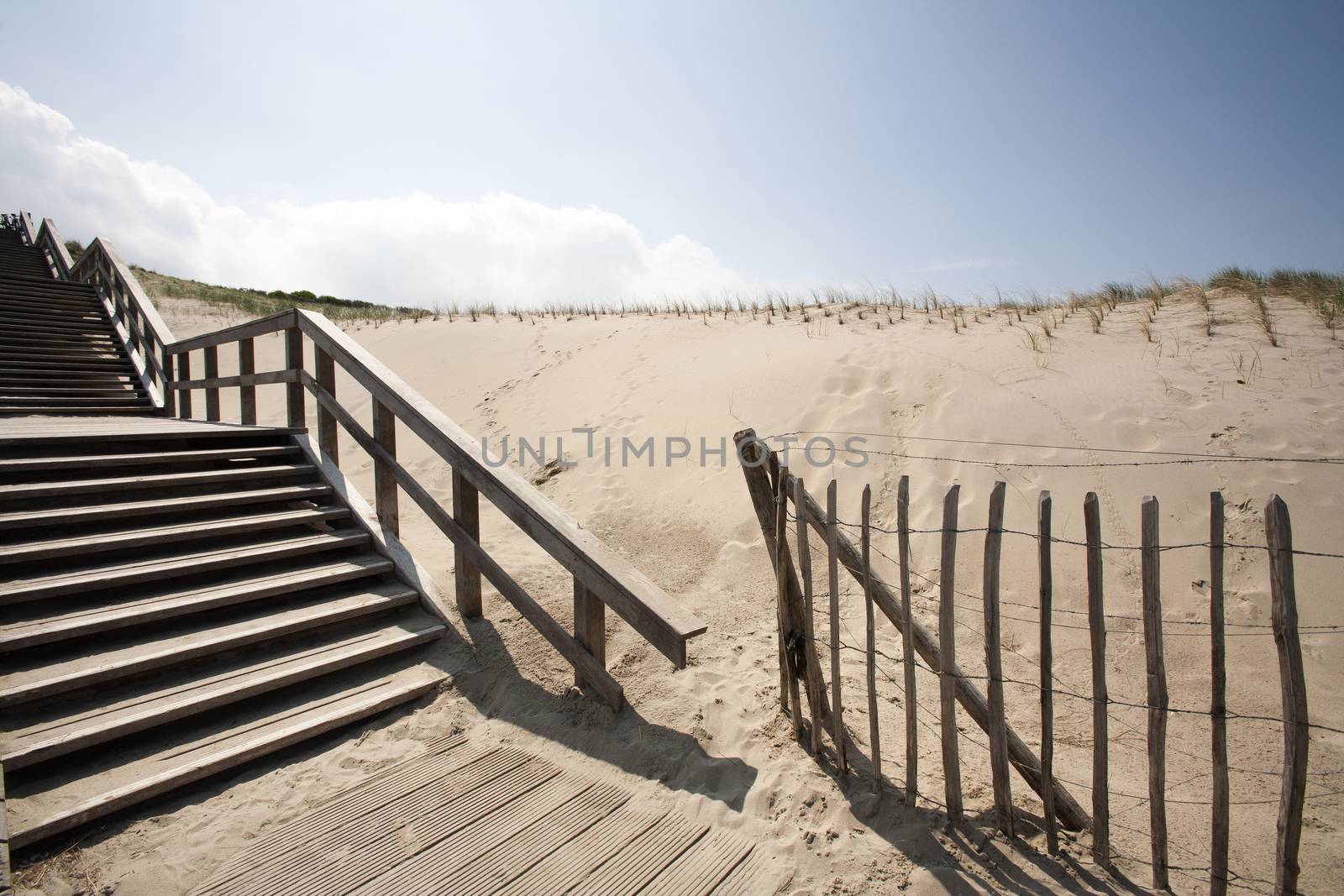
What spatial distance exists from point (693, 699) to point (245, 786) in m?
1.91

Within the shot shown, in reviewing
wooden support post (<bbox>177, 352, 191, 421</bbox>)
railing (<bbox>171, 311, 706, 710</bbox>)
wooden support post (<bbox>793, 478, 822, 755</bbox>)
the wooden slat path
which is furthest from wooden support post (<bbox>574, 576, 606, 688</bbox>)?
wooden support post (<bbox>177, 352, 191, 421</bbox>)

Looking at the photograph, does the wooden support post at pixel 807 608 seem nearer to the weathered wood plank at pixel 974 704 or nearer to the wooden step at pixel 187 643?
the weathered wood plank at pixel 974 704

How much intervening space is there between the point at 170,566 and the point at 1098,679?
4143 millimetres

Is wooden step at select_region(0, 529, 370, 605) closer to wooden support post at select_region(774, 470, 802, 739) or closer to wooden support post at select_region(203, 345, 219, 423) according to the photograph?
wooden support post at select_region(774, 470, 802, 739)

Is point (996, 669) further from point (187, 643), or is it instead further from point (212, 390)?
point (212, 390)

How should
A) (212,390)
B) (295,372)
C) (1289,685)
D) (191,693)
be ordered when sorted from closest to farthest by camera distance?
(1289,685) → (191,693) → (295,372) → (212,390)

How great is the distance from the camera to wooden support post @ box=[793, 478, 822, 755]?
2791mm

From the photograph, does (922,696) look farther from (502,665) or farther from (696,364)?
(696,364)

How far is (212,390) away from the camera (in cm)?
643

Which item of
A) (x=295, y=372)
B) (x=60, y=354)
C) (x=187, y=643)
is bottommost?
(x=187, y=643)

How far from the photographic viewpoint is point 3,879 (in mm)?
1857

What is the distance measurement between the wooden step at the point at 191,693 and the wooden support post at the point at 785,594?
1.87 m

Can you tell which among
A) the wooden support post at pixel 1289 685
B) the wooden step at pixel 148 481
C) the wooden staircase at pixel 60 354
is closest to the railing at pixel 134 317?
the wooden staircase at pixel 60 354

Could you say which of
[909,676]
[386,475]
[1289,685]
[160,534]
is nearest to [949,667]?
[909,676]
